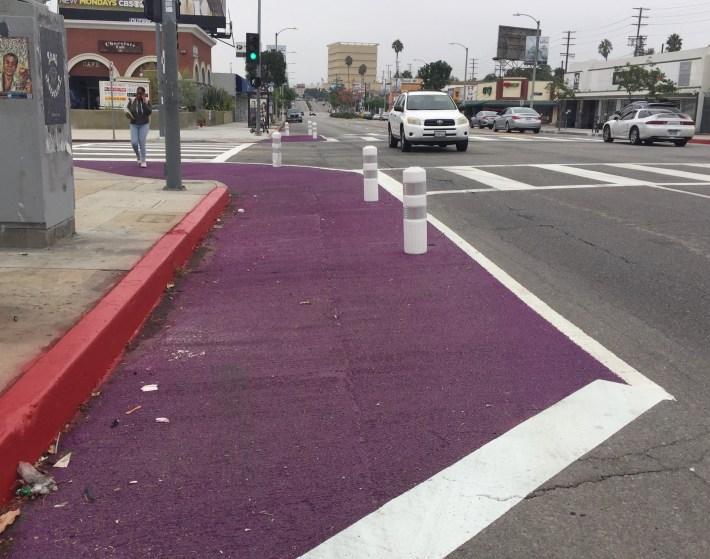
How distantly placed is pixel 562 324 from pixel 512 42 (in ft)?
305

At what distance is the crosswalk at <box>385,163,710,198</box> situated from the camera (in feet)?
42.2

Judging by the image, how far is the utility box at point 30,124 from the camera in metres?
6.55

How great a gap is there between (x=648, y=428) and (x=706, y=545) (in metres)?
0.97

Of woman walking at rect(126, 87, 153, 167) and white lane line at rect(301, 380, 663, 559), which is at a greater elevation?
woman walking at rect(126, 87, 153, 167)

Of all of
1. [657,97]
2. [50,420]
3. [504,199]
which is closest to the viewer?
[50,420]

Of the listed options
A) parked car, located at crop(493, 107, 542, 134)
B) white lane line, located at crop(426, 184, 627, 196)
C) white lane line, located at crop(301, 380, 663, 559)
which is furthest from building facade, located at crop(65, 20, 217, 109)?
white lane line, located at crop(301, 380, 663, 559)

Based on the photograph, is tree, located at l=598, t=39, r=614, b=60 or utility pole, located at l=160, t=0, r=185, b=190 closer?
utility pole, located at l=160, t=0, r=185, b=190

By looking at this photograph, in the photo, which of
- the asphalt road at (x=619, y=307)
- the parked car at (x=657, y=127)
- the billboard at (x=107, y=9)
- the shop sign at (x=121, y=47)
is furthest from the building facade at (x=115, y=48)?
the asphalt road at (x=619, y=307)

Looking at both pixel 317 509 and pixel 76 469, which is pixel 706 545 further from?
pixel 76 469

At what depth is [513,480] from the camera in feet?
10.4

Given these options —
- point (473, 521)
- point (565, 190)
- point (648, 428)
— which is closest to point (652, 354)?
point (648, 428)

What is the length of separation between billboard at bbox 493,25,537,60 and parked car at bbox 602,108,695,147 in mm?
66721

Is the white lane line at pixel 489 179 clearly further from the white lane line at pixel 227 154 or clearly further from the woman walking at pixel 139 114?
the white lane line at pixel 227 154

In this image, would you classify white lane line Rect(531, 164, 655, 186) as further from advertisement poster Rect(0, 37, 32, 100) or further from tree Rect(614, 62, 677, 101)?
tree Rect(614, 62, 677, 101)
